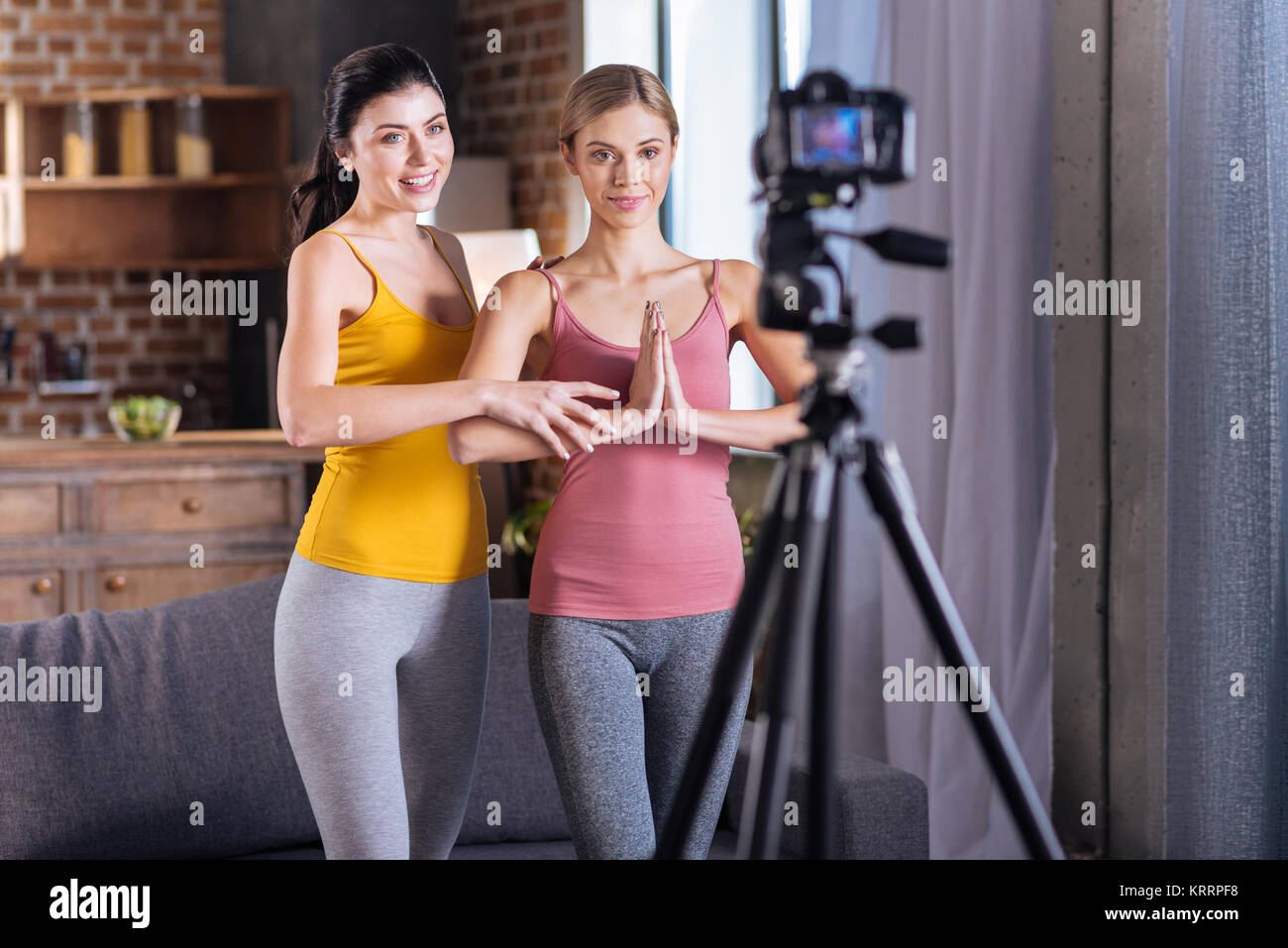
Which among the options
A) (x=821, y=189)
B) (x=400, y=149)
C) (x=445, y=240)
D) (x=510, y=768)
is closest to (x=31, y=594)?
(x=510, y=768)

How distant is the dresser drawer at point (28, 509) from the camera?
3666 mm

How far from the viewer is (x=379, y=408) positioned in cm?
141

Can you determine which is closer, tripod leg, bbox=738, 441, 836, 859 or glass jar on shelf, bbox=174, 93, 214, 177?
tripod leg, bbox=738, 441, 836, 859

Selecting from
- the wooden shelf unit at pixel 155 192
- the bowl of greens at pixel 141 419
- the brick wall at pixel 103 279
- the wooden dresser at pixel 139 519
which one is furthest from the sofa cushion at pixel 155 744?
the brick wall at pixel 103 279

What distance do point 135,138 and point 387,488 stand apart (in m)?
3.86

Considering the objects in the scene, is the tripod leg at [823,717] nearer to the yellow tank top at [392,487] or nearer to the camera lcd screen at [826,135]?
the camera lcd screen at [826,135]

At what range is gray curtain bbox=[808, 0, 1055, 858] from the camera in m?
2.62

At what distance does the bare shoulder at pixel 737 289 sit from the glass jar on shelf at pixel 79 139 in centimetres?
398

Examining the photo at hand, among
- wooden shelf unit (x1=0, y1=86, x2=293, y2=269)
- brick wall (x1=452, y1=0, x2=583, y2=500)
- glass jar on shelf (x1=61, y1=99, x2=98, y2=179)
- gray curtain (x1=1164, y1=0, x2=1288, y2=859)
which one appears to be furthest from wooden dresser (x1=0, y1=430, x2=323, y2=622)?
gray curtain (x1=1164, y1=0, x2=1288, y2=859)

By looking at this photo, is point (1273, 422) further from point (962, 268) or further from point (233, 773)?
point (233, 773)

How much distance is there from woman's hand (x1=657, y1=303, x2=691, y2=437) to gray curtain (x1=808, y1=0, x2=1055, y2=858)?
1388mm

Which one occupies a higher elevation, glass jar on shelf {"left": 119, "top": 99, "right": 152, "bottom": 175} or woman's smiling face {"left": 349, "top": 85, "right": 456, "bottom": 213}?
glass jar on shelf {"left": 119, "top": 99, "right": 152, "bottom": 175}

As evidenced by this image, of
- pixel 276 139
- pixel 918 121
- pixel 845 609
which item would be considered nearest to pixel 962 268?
pixel 918 121

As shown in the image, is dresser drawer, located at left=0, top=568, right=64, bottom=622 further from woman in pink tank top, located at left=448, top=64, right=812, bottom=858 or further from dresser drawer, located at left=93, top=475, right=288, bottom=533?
woman in pink tank top, located at left=448, top=64, right=812, bottom=858
